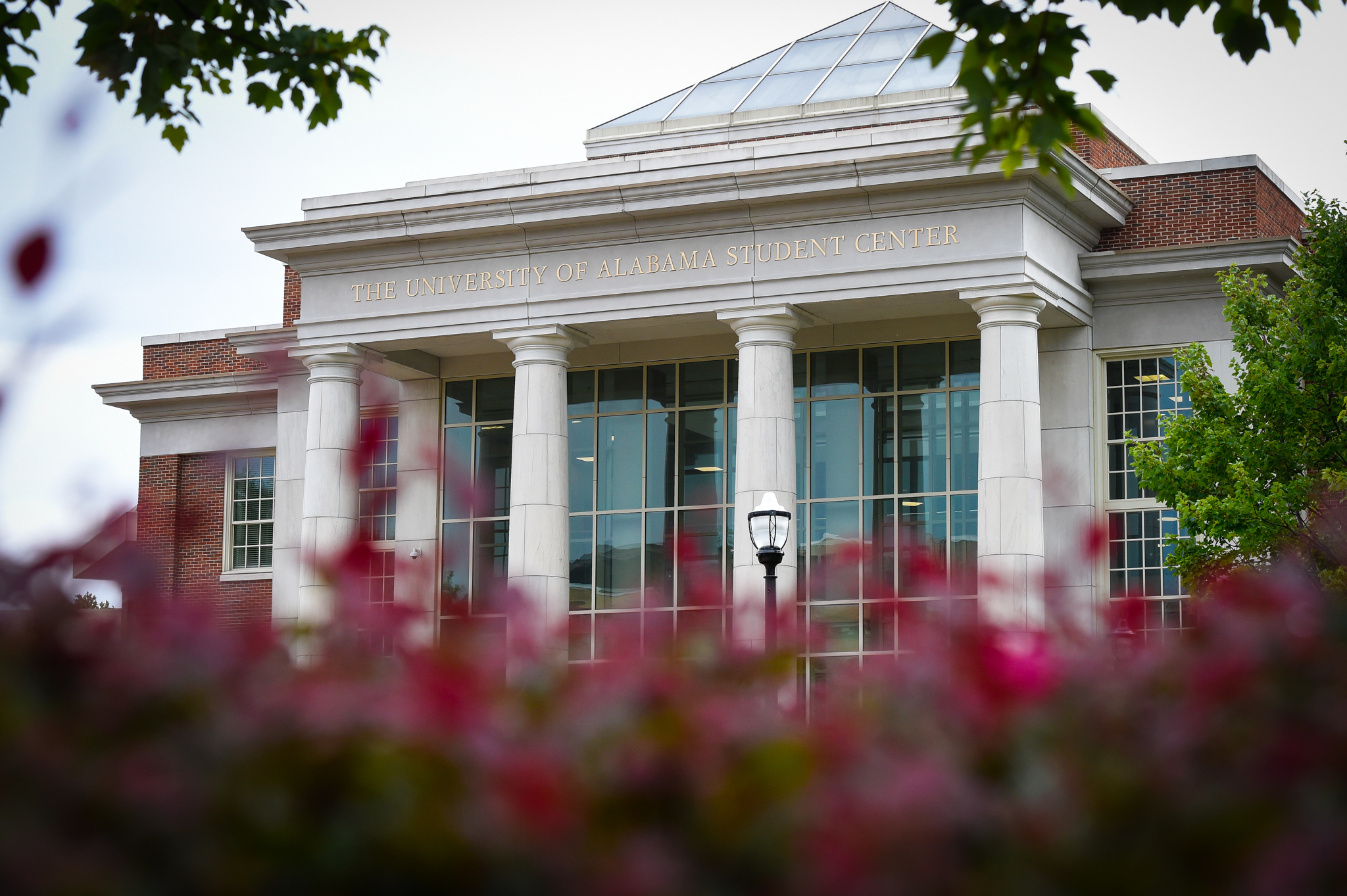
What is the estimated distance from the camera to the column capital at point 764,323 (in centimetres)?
2739

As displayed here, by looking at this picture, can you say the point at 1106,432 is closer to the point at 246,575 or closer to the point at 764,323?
the point at 764,323

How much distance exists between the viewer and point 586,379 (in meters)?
31.8

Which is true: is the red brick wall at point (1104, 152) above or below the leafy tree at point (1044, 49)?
above

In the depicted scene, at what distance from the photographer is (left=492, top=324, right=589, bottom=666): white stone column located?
91.8 feet

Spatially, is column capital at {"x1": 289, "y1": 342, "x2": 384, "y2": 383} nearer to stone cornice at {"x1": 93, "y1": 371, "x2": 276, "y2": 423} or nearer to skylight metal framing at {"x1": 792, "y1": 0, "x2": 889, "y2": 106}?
stone cornice at {"x1": 93, "y1": 371, "x2": 276, "y2": 423}

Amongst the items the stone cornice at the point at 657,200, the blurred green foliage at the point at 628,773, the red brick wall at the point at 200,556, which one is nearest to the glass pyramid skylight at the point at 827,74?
the stone cornice at the point at 657,200

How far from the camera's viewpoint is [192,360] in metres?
38.3

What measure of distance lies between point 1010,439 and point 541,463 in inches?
323

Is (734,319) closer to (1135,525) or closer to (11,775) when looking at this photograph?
(1135,525)

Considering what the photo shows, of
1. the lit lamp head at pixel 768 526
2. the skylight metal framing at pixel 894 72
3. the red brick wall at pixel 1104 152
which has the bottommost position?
the lit lamp head at pixel 768 526

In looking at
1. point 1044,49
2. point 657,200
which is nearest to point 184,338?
point 657,200

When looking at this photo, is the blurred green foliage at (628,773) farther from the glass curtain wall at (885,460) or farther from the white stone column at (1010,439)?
the glass curtain wall at (885,460)

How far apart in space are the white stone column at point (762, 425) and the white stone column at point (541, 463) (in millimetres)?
3195

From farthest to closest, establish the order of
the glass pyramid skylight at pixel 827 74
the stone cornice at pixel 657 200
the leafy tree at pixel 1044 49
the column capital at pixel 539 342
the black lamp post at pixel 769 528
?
the glass pyramid skylight at pixel 827 74 → the column capital at pixel 539 342 → the stone cornice at pixel 657 200 → the black lamp post at pixel 769 528 → the leafy tree at pixel 1044 49
